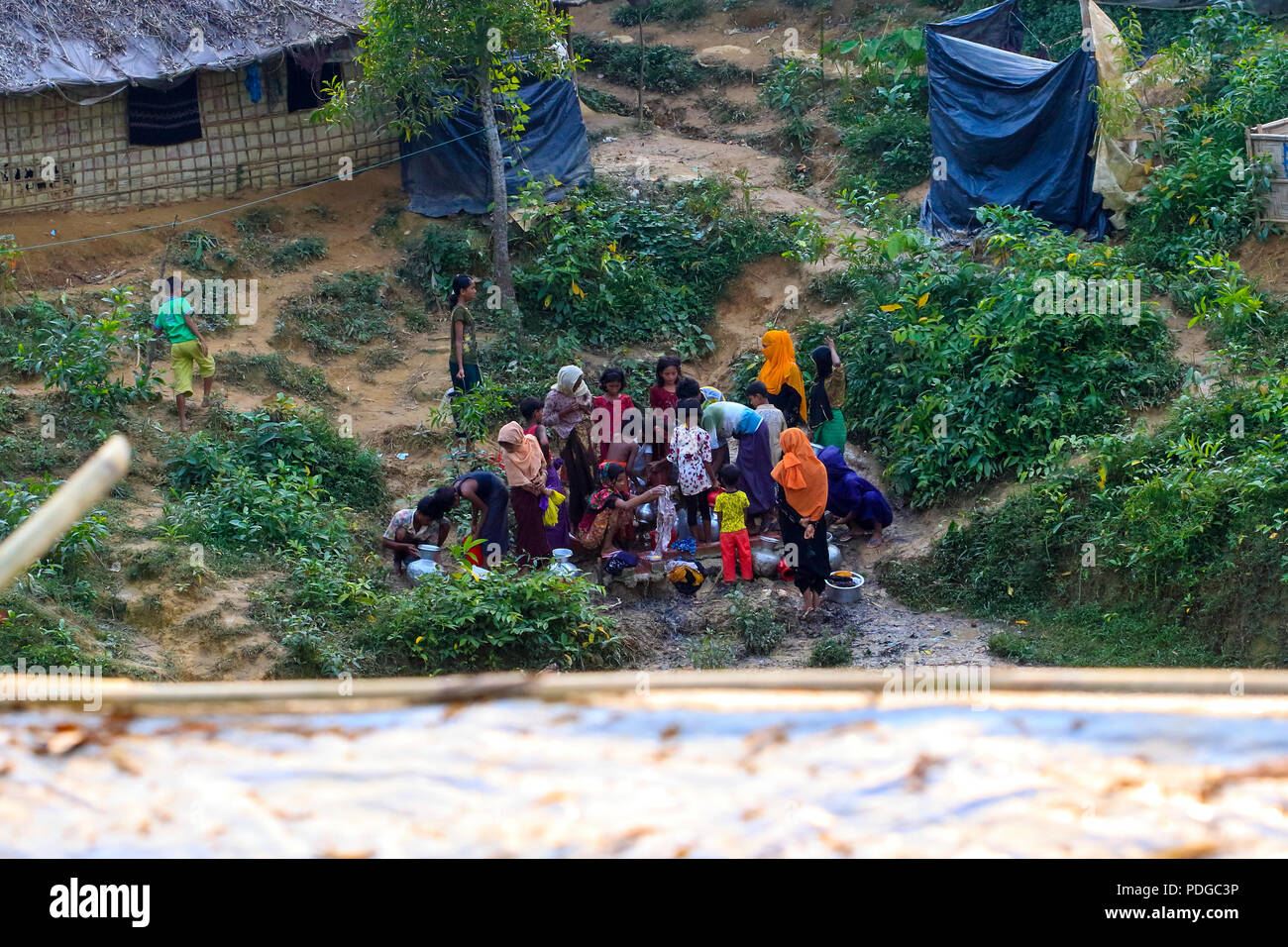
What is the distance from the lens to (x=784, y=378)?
358 inches

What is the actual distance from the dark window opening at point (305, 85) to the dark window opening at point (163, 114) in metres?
0.87

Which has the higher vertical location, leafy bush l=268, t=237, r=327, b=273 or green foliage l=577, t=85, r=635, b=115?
→ green foliage l=577, t=85, r=635, b=115

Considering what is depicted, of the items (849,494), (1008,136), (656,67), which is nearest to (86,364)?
(849,494)

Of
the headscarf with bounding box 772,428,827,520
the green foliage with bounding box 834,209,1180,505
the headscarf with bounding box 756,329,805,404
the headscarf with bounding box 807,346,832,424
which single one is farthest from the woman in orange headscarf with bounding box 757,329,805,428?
the headscarf with bounding box 772,428,827,520

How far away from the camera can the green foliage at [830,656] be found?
22.8ft

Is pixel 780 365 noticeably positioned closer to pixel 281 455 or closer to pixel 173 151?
pixel 281 455

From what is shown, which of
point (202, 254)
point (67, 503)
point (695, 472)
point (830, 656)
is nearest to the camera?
point (67, 503)

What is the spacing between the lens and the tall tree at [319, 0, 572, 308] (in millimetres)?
10680

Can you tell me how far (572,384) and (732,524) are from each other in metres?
1.50

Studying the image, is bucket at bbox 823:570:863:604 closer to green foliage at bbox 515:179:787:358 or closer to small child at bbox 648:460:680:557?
small child at bbox 648:460:680:557

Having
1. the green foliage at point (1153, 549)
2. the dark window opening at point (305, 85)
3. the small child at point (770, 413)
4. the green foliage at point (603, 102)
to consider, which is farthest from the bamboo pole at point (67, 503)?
the green foliage at point (603, 102)

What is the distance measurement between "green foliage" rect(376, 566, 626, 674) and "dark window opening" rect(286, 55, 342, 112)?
281 inches
